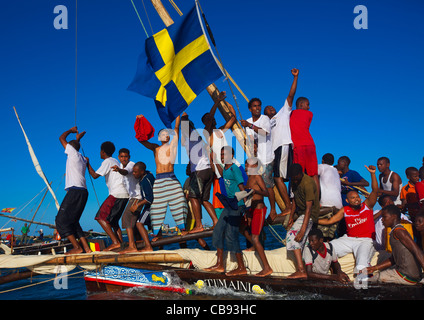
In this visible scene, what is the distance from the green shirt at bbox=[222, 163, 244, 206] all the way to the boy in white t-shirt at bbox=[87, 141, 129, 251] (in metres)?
2.69

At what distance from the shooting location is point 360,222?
6.05 m

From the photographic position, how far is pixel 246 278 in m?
5.89

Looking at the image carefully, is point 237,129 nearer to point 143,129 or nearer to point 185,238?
point 143,129

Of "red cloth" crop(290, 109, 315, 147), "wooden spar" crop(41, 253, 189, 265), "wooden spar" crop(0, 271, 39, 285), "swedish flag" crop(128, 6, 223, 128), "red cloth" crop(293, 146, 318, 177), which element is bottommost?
"wooden spar" crop(0, 271, 39, 285)

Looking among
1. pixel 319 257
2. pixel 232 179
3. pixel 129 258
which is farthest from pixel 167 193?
pixel 319 257

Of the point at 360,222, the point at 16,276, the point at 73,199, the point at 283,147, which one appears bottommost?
the point at 16,276

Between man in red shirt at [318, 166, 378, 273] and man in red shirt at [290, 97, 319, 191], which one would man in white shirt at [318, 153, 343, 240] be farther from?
man in red shirt at [290, 97, 319, 191]

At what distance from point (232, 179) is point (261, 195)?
613 mm

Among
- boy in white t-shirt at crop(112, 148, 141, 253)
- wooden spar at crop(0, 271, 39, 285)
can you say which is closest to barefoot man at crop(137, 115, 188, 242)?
boy in white t-shirt at crop(112, 148, 141, 253)

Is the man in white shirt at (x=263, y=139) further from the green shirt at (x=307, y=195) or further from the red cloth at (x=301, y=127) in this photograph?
the green shirt at (x=307, y=195)

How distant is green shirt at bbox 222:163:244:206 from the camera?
6.08m

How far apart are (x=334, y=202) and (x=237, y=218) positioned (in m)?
2.04

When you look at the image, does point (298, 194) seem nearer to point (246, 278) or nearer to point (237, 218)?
point (237, 218)
